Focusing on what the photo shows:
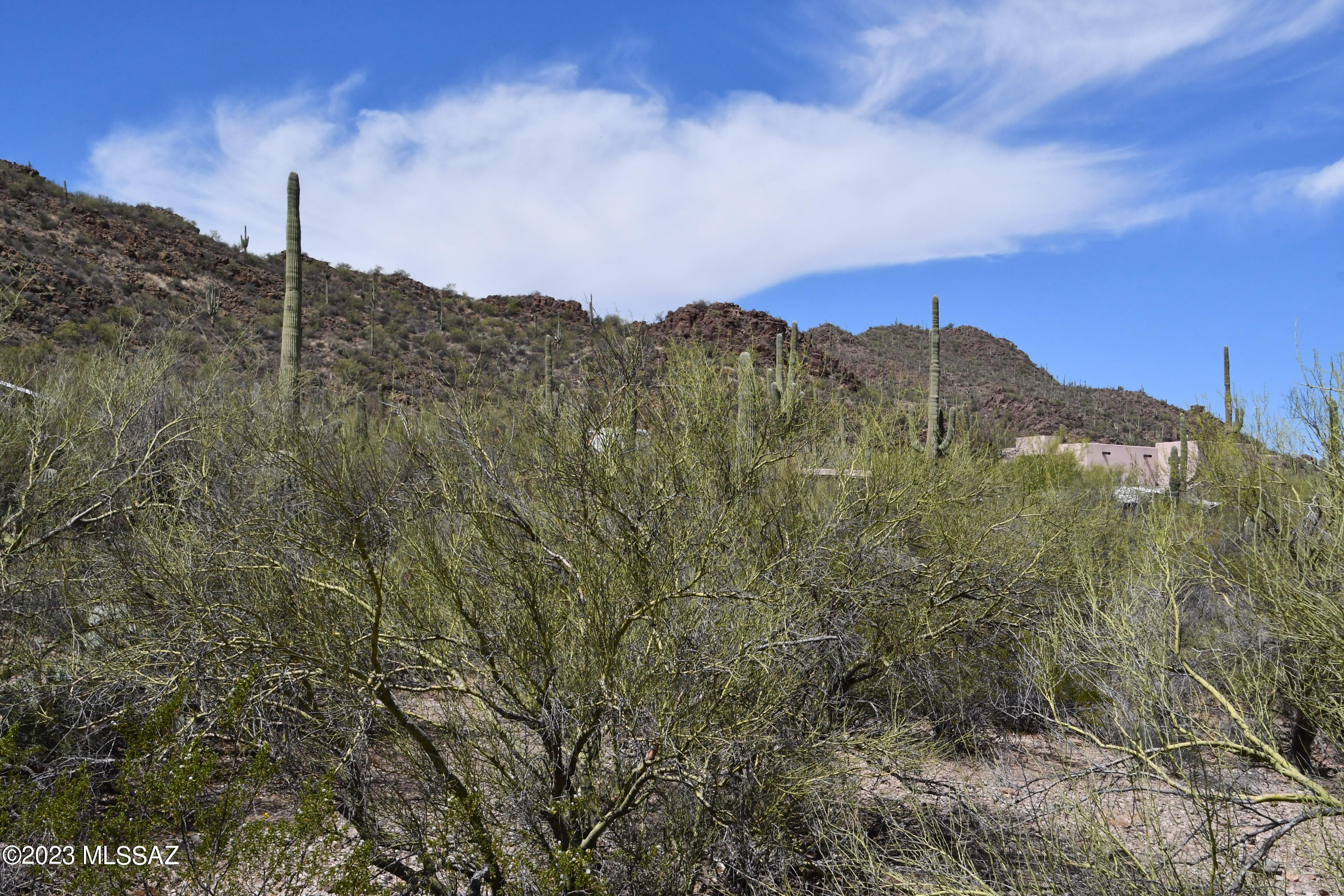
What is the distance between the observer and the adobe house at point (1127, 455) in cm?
1984

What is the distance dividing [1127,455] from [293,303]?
36.9 m

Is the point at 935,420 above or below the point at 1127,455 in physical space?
below

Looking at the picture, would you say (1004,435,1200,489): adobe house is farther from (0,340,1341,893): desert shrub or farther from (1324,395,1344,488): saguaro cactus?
(0,340,1341,893): desert shrub

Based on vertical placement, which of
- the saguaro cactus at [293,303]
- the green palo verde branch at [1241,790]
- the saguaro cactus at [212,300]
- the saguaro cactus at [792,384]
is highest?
the saguaro cactus at [212,300]

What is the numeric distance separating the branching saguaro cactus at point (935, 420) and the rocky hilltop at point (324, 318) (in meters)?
0.62

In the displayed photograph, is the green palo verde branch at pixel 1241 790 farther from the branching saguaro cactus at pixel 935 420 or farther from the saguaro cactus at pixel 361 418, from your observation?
the saguaro cactus at pixel 361 418

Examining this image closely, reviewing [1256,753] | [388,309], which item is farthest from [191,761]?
[388,309]

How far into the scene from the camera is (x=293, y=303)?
1167 cm

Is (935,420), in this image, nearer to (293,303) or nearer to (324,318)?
(293,303)

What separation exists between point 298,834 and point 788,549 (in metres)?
3.69

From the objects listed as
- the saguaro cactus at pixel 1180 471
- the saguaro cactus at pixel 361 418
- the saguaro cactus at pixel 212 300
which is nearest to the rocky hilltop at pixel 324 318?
the saguaro cactus at pixel 212 300

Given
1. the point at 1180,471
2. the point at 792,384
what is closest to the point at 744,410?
the point at 792,384

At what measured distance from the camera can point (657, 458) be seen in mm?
4961

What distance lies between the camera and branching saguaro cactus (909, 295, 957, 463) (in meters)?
10.5
